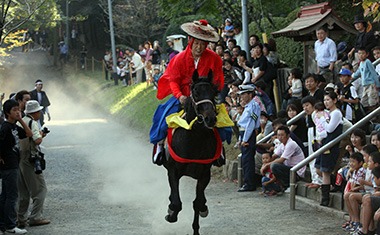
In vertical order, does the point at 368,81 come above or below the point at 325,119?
above

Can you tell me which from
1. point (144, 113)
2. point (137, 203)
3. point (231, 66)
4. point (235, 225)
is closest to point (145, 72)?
point (144, 113)

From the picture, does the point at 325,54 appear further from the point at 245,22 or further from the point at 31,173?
the point at 31,173

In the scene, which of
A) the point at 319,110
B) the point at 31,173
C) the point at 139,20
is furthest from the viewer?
the point at 139,20

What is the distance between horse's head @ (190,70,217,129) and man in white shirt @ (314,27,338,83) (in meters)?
6.95

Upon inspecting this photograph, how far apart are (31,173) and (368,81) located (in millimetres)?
6532

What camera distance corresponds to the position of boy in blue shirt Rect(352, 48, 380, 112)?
45.4 feet

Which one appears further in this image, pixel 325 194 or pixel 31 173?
pixel 325 194

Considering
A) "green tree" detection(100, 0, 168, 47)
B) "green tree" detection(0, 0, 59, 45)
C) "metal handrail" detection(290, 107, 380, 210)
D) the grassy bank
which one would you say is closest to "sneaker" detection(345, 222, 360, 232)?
"metal handrail" detection(290, 107, 380, 210)

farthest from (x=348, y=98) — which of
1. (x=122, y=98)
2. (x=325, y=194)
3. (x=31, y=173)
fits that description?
(x=122, y=98)

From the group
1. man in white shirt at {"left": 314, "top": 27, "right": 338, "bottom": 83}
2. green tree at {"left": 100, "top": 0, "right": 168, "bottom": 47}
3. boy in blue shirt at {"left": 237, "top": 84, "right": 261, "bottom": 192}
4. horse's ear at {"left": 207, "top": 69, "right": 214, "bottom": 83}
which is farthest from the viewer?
green tree at {"left": 100, "top": 0, "right": 168, "bottom": 47}

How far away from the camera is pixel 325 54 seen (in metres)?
16.3

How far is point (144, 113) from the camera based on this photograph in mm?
29016

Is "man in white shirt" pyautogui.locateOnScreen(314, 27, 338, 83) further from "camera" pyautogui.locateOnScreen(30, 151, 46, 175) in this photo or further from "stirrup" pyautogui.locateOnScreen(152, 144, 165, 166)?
"camera" pyautogui.locateOnScreen(30, 151, 46, 175)

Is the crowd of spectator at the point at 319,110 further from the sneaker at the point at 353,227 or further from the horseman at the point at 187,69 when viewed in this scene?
the horseman at the point at 187,69
